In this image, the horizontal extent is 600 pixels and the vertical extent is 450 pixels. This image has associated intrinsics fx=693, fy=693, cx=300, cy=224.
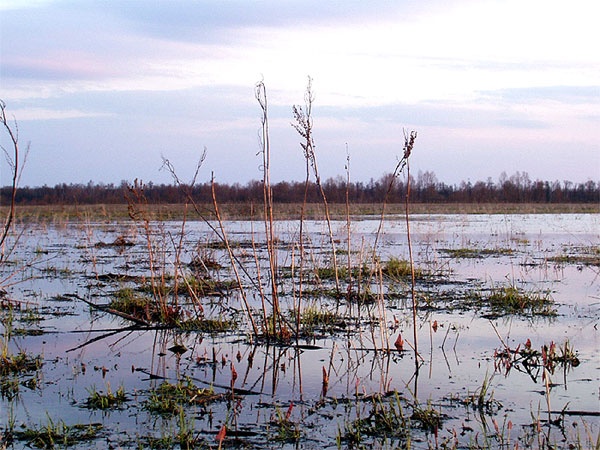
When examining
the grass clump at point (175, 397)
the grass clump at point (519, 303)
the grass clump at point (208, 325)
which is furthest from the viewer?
the grass clump at point (519, 303)

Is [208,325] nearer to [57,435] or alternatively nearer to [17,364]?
[17,364]

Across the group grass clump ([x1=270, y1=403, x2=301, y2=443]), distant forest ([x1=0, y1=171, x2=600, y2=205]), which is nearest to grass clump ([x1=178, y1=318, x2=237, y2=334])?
grass clump ([x1=270, y1=403, x2=301, y2=443])

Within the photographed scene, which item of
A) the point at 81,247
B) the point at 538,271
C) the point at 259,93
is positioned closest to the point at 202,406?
the point at 259,93

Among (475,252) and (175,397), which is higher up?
(475,252)

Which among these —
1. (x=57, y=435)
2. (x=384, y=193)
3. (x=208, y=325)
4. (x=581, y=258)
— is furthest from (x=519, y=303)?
(x=384, y=193)

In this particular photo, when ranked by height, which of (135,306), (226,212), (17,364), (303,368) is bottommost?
(303,368)

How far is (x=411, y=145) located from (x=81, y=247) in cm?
1412

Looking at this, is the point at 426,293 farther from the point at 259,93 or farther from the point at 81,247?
the point at 81,247

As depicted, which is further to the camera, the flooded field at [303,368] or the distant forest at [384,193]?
the distant forest at [384,193]


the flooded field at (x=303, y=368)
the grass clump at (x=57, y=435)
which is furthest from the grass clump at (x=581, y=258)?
A: the grass clump at (x=57, y=435)

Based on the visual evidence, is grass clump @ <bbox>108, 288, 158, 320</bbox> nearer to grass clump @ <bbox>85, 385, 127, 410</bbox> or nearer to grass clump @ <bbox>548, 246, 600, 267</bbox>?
grass clump @ <bbox>85, 385, 127, 410</bbox>

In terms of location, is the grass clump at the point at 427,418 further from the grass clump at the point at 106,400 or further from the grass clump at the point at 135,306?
the grass clump at the point at 135,306

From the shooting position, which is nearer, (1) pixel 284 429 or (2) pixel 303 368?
(1) pixel 284 429

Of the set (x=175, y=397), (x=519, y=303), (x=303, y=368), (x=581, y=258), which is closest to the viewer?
(x=175, y=397)
